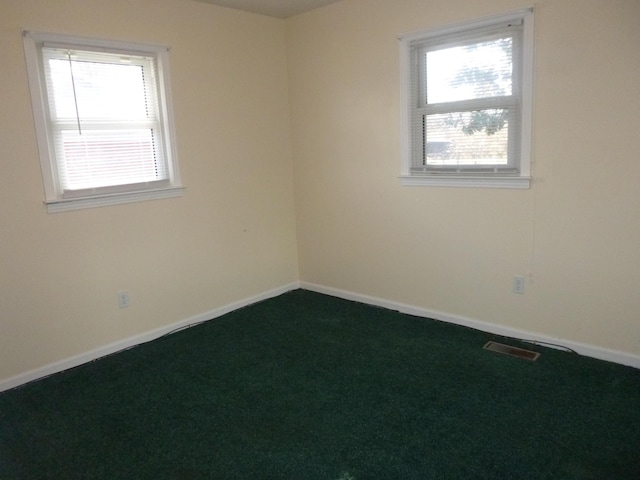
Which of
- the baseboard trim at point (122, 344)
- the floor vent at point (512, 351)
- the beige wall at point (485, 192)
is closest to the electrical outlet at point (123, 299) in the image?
the baseboard trim at point (122, 344)

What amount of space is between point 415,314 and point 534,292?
97cm

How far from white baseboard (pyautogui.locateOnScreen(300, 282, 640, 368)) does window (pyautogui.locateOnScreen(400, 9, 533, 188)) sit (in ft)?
3.30

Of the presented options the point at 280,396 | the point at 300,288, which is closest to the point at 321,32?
the point at 300,288

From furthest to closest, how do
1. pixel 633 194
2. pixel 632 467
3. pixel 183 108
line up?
1. pixel 183 108
2. pixel 633 194
3. pixel 632 467

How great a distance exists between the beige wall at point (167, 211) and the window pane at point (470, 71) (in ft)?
4.92

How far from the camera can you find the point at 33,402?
288 cm

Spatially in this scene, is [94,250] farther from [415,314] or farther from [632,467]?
[632,467]

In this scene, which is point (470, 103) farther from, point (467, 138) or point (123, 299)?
point (123, 299)

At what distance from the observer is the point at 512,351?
322 centimetres

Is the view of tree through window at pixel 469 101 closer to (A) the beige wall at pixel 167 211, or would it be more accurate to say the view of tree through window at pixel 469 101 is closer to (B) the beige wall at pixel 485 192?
(B) the beige wall at pixel 485 192

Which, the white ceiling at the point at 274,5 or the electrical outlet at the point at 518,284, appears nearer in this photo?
the electrical outlet at the point at 518,284

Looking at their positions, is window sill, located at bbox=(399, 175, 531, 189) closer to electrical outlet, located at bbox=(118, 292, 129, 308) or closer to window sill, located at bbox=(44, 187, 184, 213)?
window sill, located at bbox=(44, 187, 184, 213)

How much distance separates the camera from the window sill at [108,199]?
3154mm

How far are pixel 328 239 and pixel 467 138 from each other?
5.19 ft
